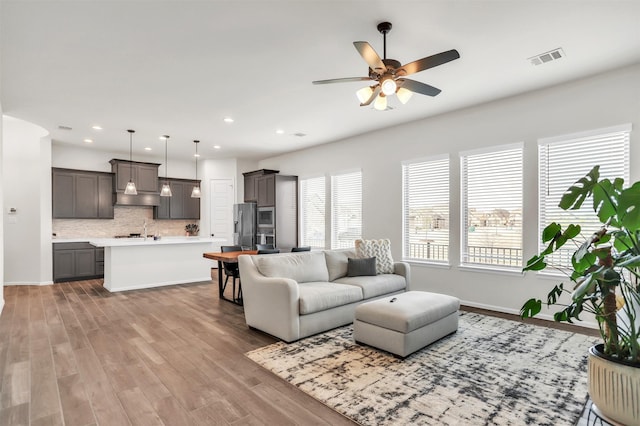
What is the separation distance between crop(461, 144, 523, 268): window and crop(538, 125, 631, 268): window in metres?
0.30

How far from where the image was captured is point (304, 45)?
3139mm

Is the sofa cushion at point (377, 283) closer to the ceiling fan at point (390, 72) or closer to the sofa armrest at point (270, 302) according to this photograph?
the sofa armrest at point (270, 302)

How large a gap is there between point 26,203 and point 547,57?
29.3 feet

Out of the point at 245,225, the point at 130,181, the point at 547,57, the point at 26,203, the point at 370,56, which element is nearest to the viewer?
the point at 370,56

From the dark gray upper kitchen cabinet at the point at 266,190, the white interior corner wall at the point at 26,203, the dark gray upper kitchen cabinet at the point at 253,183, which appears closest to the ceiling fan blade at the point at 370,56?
the dark gray upper kitchen cabinet at the point at 266,190

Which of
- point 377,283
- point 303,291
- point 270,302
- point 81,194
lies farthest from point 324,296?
point 81,194

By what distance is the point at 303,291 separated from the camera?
12.1 ft

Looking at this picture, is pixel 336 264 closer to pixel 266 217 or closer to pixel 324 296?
pixel 324 296

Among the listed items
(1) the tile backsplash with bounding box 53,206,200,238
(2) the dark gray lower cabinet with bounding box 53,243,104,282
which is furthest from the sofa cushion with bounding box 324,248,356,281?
(1) the tile backsplash with bounding box 53,206,200,238

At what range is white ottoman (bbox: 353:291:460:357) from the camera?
9.96 feet

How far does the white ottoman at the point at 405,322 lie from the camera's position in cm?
304

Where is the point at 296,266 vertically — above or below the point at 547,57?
below

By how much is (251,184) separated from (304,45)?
5.65m

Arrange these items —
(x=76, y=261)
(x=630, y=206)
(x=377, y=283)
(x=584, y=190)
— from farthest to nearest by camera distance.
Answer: (x=76, y=261) → (x=377, y=283) → (x=584, y=190) → (x=630, y=206)
